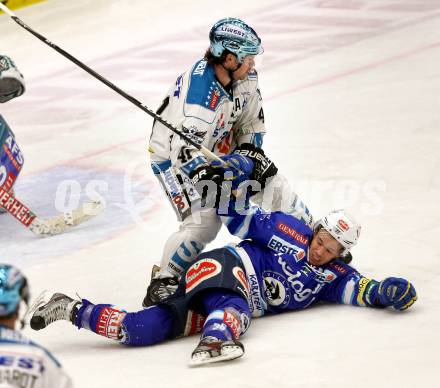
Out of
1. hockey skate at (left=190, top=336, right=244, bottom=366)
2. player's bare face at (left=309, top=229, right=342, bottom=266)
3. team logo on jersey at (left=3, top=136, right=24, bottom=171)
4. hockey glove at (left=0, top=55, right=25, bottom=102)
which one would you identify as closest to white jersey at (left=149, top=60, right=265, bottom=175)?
player's bare face at (left=309, top=229, right=342, bottom=266)

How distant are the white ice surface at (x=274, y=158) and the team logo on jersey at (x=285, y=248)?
1.03ft

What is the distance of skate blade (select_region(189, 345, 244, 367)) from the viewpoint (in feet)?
16.1

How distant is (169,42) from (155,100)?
92.9 inches

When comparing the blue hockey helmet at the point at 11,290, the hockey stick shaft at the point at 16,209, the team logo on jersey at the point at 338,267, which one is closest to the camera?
the blue hockey helmet at the point at 11,290

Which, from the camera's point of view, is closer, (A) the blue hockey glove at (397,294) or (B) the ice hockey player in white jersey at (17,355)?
(B) the ice hockey player in white jersey at (17,355)

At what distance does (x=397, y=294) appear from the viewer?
538 cm

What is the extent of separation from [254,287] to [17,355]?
2.64 meters

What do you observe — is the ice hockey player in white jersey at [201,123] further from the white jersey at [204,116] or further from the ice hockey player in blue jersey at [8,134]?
the ice hockey player in blue jersey at [8,134]

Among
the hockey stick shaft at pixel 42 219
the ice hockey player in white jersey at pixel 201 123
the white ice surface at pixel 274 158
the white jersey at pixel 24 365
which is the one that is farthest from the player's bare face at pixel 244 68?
the white jersey at pixel 24 365

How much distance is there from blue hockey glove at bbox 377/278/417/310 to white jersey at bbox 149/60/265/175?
46.2 inches

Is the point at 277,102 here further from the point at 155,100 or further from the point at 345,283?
the point at 345,283

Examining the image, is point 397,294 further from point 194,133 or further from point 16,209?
point 16,209

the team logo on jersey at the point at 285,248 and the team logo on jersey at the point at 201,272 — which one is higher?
the team logo on jersey at the point at 285,248

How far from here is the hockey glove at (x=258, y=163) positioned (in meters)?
6.21
